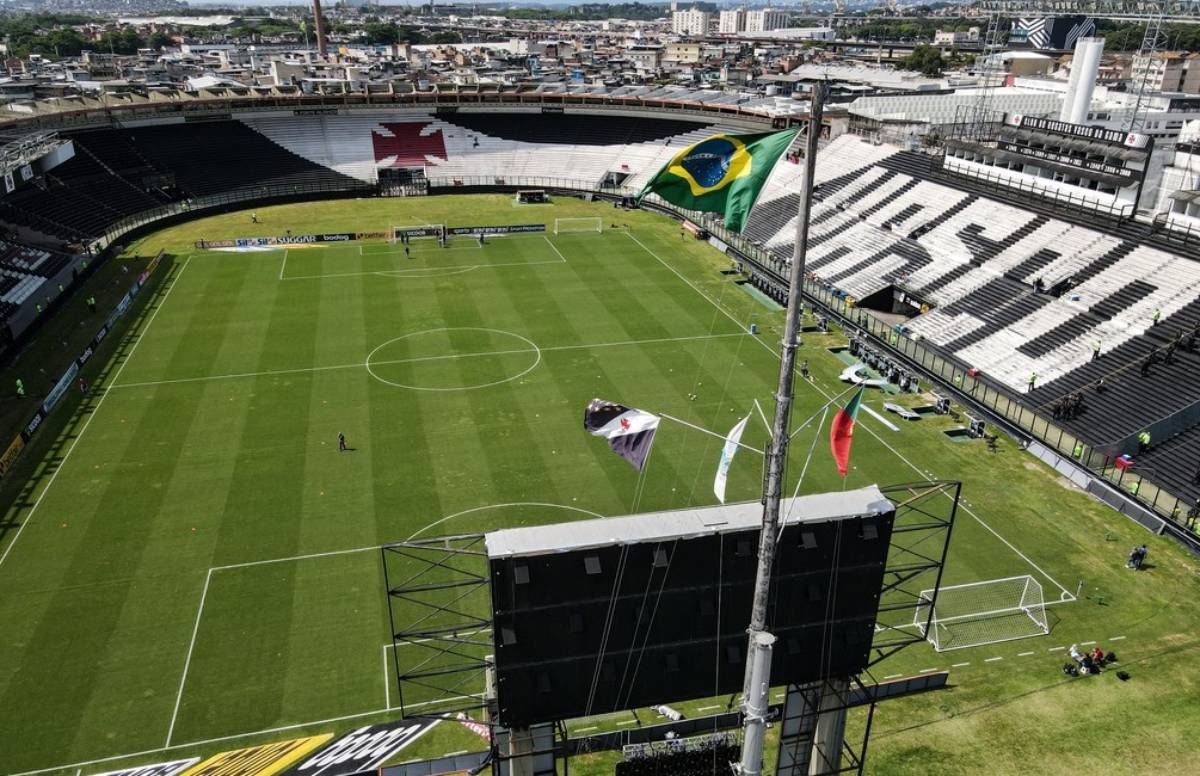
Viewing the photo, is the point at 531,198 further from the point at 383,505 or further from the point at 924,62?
the point at 924,62

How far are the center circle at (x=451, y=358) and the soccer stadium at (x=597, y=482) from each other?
0.31 metres

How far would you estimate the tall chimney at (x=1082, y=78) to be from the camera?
2635 inches

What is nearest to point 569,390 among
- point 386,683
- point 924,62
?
point 386,683

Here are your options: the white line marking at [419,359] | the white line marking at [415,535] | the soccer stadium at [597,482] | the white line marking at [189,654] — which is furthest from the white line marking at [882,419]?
the white line marking at [189,654]

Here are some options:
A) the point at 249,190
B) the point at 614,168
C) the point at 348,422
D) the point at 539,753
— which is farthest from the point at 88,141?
the point at 539,753

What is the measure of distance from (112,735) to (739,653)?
60.4 feet

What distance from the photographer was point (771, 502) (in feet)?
44.3

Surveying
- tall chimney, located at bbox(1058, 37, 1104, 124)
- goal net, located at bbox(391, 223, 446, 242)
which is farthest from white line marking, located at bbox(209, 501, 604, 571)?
tall chimney, located at bbox(1058, 37, 1104, 124)

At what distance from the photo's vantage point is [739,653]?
59.1 ft

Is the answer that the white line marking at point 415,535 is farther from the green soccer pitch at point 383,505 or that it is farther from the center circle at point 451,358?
the center circle at point 451,358

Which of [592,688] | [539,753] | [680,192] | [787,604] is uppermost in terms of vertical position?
[680,192]

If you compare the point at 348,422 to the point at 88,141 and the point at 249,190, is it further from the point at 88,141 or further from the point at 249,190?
the point at 88,141

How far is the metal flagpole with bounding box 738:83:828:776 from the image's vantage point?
12625mm

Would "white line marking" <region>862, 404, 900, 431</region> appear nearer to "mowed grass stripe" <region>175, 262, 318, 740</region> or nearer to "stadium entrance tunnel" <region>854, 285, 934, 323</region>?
"stadium entrance tunnel" <region>854, 285, 934, 323</region>
